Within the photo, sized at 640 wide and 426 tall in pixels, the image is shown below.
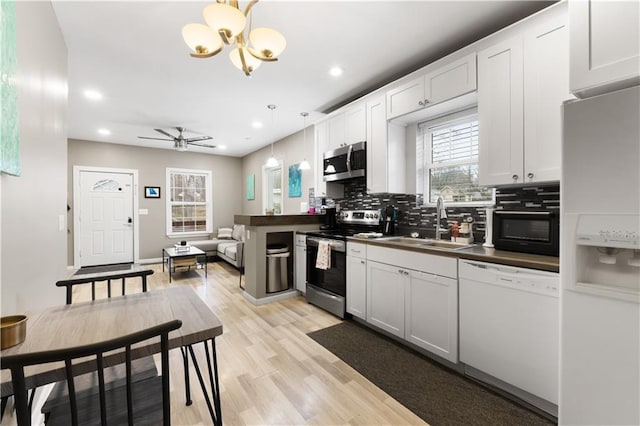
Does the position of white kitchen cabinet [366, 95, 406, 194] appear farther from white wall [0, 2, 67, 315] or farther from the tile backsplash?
A: white wall [0, 2, 67, 315]

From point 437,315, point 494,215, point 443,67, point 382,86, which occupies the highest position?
point 382,86

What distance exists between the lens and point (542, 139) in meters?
1.84

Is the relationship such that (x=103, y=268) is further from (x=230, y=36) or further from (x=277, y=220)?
(x=230, y=36)

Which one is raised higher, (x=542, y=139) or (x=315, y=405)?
(x=542, y=139)

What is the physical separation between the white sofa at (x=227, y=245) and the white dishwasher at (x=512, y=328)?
378 cm

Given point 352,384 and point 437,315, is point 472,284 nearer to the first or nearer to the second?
point 437,315

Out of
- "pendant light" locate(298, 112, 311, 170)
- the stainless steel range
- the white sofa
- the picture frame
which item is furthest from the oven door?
the picture frame

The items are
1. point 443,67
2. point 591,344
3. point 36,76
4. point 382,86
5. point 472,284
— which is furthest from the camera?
point 382,86

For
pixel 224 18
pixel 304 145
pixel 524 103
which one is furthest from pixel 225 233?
pixel 524 103

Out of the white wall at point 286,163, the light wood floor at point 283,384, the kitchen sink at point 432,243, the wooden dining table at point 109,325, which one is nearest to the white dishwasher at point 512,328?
the kitchen sink at point 432,243

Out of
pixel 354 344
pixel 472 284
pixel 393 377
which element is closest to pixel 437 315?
pixel 472 284

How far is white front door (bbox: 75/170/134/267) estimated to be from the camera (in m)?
5.62

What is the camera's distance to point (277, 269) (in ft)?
12.3

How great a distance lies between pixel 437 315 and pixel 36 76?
3.04 metres
